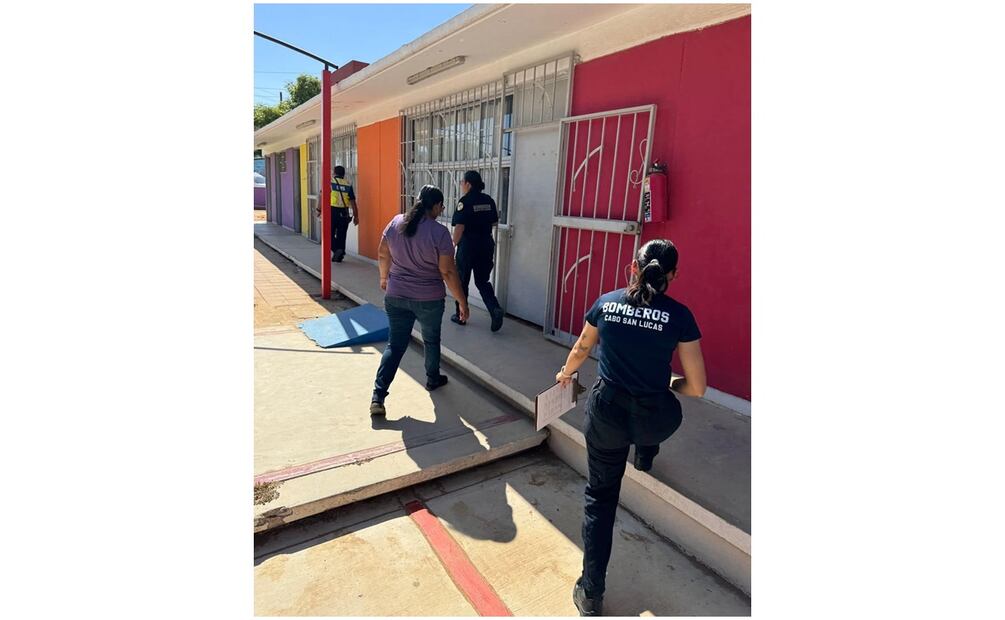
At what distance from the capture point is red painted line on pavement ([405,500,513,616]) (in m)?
2.22

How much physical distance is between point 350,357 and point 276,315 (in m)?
2.18

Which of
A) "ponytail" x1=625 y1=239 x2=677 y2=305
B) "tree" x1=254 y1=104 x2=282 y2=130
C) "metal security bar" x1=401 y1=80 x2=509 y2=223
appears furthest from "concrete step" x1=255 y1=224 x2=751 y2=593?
"tree" x1=254 y1=104 x2=282 y2=130

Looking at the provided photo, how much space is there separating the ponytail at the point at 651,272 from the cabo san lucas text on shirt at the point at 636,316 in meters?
0.03

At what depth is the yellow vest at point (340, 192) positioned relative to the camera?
32.2ft

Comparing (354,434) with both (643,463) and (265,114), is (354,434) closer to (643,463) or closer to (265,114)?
(643,463)

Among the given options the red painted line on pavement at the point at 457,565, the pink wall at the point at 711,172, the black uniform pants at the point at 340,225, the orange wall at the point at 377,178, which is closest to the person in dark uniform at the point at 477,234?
the pink wall at the point at 711,172

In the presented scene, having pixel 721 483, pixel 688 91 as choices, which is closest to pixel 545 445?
pixel 721 483

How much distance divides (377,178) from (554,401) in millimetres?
8010

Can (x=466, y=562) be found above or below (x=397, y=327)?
below

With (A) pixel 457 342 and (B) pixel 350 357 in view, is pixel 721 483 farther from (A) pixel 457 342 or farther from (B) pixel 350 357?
(B) pixel 350 357

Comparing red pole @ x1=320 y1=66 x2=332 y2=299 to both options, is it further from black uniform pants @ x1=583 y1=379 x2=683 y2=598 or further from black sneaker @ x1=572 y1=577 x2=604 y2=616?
black sneaker @ x1=572 y1=577 x2=604 y2=616

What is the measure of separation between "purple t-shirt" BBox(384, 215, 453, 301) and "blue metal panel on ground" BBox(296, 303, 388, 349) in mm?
1884

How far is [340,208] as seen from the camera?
398 inches

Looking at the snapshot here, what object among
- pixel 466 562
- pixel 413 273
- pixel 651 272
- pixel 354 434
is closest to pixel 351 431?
pixel 354 434
